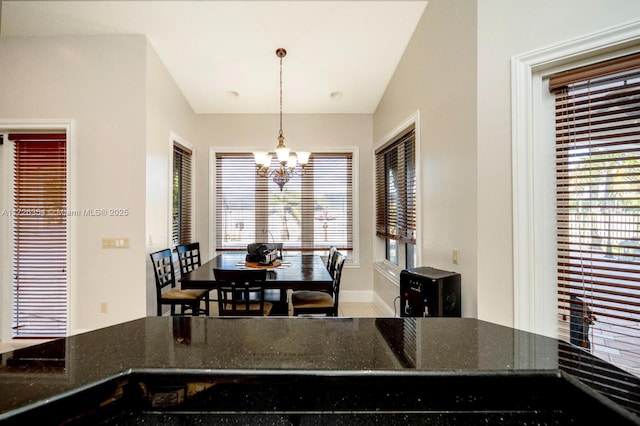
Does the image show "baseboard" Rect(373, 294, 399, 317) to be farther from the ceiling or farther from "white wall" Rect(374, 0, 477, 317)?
the ceiling

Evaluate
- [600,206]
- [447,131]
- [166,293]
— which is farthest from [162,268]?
[600,206]

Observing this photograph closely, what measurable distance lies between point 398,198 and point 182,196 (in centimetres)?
310

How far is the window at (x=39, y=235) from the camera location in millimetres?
3096

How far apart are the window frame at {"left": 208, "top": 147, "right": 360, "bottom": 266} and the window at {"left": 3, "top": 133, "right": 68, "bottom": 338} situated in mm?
1759

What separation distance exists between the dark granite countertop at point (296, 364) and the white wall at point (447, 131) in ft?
3.93

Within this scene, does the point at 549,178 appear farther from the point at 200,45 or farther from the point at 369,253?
the point at 200,45

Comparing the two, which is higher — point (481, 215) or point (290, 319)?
point (481, 215)

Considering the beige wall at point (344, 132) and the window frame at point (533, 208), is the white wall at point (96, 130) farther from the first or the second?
the window frame at point (533, 208)

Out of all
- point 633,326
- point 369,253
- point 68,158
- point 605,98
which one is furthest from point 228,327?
point 369,253

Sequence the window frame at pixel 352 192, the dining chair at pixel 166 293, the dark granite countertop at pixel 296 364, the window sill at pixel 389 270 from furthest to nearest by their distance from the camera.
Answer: the window frame at pixel 352 192 < the window sill at pixel 389 270 < the dining chair at pixel 166 293 < the dark granite countertop at pixel 296 364

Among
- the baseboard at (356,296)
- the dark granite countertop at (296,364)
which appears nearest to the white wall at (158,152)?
the dark granite countertop at (296,364)

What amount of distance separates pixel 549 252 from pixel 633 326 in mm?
514

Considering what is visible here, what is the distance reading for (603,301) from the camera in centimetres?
161

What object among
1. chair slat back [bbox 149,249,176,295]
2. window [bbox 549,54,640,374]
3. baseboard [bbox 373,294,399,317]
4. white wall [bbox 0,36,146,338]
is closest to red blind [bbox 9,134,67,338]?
white wall [bbox 0,36,146,338]
